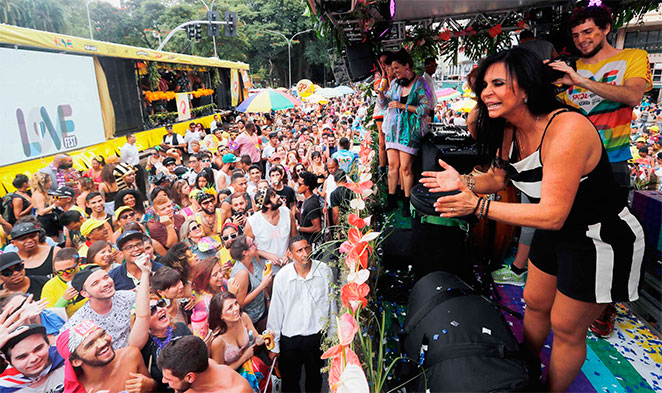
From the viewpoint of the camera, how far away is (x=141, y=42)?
A: 1505 inches

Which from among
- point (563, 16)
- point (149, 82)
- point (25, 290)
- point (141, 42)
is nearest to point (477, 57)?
point (563, 16)

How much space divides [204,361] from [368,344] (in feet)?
3.49

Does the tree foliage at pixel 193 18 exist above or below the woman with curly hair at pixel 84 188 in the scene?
above

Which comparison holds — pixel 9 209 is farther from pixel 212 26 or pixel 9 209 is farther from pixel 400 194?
pixel 212 26

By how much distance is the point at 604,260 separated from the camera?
1.47m

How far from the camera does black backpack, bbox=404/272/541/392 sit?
1.48 metres

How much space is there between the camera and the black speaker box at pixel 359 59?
14.1ft

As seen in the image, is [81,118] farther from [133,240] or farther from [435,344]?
[435,344]

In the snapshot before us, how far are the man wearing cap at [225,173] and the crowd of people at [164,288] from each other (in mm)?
616

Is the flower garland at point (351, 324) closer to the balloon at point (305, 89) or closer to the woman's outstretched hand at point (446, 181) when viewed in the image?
the woman's outstretched hand at point (446, 181)

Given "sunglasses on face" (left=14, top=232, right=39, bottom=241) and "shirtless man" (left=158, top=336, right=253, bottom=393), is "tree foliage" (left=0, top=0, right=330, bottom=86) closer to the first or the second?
"sunglasses on face" (left=14, top=232, right=39, bottom=241)

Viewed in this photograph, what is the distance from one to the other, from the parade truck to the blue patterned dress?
6.38 metres

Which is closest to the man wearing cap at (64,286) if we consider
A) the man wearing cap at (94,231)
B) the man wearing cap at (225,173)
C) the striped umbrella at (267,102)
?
the man wearing cap at (94,231)

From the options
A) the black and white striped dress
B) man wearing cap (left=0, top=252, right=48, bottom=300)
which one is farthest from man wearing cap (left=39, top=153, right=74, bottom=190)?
the black and white striped dress
